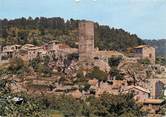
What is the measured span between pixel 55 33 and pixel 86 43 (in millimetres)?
6698

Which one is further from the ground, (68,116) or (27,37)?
(27,37)

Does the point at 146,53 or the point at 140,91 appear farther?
the point at 146,53

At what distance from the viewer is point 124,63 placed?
21375 mm

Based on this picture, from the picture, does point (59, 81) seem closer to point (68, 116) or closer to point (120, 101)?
point (120, 101)

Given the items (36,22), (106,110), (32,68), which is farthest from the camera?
(36,22)

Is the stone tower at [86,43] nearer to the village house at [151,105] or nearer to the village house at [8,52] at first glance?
the village house at [8,52]

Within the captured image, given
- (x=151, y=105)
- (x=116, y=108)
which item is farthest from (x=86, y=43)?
(x=116, y=108)

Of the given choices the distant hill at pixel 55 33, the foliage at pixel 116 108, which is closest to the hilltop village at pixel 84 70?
the distant hill at pixel 55 33

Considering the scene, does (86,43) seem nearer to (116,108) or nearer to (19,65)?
(19,65)

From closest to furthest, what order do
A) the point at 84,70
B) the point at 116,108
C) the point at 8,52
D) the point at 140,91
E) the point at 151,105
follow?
the point at 116,108, the point at 151,105, the point at 140,91, the point at 84,70, the point at 8,52

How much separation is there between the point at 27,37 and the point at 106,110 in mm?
16773

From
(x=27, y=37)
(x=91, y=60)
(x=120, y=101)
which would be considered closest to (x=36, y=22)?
(x=27, y=37)

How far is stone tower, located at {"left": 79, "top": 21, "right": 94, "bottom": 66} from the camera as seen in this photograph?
2116 centimetres

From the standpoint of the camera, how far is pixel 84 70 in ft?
64.6
